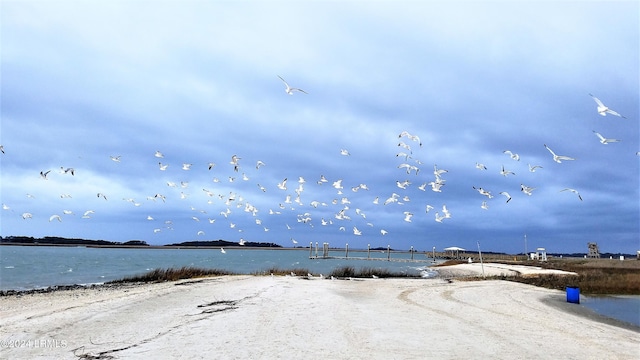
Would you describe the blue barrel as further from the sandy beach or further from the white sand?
the white sand

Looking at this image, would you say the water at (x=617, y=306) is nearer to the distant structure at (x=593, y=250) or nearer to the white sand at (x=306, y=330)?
the white sand at (x=306, y=330)

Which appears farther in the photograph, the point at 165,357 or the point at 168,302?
the point at 168,302

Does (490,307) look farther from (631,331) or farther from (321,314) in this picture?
(321,314)

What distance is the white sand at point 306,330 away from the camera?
443 inches

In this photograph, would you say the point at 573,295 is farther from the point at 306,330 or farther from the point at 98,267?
the point at 98,267

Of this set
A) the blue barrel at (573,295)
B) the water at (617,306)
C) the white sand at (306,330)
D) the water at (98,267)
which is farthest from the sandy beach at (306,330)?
the water at (98,267)

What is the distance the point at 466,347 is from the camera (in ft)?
38.8

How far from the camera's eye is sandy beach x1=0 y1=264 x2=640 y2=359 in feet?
36.9

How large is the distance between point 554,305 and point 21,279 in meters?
48.1

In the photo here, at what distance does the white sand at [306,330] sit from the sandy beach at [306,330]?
32mm

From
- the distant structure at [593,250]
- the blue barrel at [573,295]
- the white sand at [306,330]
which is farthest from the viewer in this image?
the distant structure at [593,250]

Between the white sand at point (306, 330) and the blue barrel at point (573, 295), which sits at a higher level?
the blue barrel at point (573, 295)

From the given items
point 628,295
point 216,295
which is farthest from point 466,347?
point 628,295

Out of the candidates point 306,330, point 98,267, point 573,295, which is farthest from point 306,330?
point 98,267
